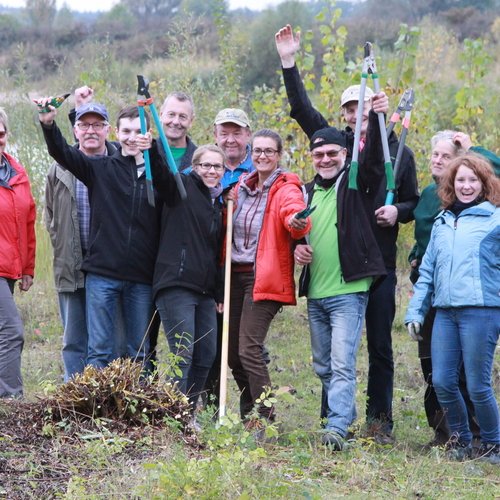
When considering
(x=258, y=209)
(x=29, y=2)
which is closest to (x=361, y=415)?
(x=258, y=209)

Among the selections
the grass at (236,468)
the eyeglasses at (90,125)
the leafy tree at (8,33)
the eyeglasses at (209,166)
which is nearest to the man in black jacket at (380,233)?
the grass at (236,468)

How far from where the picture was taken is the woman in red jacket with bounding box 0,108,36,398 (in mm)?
6699

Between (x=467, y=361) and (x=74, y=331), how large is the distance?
2.69 meters

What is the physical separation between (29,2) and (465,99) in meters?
41.4

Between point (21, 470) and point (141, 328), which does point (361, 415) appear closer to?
point (141, 328)

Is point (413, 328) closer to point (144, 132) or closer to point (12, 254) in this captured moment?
point (144, 132)

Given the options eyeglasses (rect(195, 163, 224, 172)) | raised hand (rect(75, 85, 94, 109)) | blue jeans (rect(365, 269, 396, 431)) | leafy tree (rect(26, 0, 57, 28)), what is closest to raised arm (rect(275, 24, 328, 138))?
eyeglasses (rect(195, 163, 224, 172))

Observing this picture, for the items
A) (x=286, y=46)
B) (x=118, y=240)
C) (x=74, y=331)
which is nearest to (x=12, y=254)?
(x=74, y=331)

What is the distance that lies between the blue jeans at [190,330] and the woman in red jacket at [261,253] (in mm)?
178

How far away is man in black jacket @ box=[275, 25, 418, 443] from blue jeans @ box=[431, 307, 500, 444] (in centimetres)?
53

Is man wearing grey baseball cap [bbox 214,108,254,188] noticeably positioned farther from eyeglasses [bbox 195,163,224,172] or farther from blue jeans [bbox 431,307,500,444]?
blue jeans [bbox 431,307,500,444]

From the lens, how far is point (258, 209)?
657 centimetres

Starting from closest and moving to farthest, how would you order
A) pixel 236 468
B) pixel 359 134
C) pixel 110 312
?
pixel 236 468, pixel 359 134, pixel 110 312

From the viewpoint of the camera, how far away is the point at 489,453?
20.5ft
